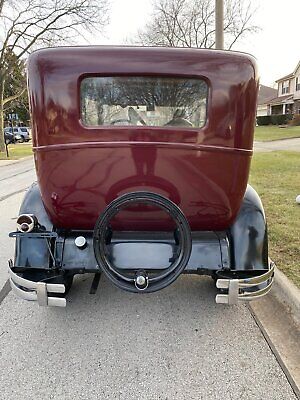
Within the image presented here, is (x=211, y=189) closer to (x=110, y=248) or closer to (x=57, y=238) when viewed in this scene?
(x=110, y=248)

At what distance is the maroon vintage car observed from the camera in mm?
2293

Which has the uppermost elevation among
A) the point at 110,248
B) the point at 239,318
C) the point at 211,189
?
the point at 211,189

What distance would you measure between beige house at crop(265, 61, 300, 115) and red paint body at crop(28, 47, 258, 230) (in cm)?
4323

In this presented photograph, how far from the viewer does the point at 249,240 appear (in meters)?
2.67

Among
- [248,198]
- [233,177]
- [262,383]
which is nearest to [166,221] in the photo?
[233,177]

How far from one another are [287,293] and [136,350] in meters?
1.48

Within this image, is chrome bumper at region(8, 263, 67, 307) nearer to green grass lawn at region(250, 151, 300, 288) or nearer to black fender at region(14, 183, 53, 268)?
black fender at region(14, 183, 53, 268)

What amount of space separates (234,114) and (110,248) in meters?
1.35

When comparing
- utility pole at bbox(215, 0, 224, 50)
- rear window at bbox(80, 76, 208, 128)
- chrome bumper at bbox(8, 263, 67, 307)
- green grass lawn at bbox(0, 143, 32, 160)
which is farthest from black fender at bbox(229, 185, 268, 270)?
green grass lawn at bbox(0, 143, 32, 160)

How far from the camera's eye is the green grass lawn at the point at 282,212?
3.68 metres

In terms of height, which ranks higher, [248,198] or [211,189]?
[211,189]

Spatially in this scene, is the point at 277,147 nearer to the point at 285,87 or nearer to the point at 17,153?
the point at 17,153

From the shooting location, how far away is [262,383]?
2180 millimetres

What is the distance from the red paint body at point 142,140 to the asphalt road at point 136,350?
3.13ft
